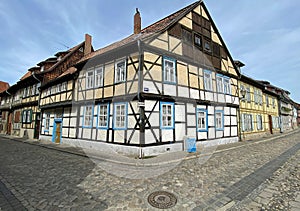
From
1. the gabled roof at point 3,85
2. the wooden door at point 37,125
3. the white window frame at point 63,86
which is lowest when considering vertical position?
the wooden door at point 37,125

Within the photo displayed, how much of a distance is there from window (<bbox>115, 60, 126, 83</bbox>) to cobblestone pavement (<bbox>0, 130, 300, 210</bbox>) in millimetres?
5431

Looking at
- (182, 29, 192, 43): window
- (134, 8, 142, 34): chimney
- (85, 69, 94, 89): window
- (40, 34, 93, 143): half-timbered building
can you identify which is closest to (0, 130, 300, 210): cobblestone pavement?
(85, 69, 94, 89): window

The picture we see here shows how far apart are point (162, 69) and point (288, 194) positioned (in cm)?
790

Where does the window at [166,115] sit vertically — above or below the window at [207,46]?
below

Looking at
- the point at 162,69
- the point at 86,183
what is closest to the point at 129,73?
the point at 162,69

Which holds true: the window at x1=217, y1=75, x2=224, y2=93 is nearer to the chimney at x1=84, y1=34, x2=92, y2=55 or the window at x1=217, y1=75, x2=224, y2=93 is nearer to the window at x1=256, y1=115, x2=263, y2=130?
the window at x1=256, y1=115, x2=263, y2=130

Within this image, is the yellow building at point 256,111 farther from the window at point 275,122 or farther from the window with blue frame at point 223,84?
the window with blue frame at point 223,84

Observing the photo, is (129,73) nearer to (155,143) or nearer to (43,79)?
(155,143)

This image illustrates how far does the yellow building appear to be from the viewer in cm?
1639

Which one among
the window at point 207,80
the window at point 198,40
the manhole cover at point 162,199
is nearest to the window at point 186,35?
the window at point 198,40

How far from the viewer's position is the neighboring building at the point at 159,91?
9023 millimetres

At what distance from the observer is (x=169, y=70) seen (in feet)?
33.8

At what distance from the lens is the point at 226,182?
4.90 metres

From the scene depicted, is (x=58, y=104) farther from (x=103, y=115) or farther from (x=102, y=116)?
(x=103, y=115)
